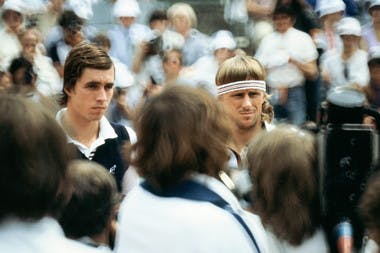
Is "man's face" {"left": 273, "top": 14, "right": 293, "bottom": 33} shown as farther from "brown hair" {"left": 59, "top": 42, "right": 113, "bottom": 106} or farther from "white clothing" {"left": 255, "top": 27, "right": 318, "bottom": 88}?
"brown hair" {"left": 59, "top": 42, "right": 113, "bottom": 106}

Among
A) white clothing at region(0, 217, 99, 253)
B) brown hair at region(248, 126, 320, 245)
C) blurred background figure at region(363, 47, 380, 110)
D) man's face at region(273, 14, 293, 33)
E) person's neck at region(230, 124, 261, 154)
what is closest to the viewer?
white clothing at region(0, 217, 99, 253)

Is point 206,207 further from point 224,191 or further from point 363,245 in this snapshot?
point 363,245

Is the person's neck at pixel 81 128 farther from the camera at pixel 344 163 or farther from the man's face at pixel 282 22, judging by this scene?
the man's face at pixel 282 22

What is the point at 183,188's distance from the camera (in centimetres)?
297

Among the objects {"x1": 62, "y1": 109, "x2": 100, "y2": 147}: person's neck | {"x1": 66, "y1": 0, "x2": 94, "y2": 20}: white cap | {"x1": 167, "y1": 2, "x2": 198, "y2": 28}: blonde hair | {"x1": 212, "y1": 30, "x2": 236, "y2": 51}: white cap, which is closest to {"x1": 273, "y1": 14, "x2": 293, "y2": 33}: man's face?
{"x1": 212, "y1": 30, "x2": 236, "y2": 51}: white cap

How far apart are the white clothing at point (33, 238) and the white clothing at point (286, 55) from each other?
6.55 metres

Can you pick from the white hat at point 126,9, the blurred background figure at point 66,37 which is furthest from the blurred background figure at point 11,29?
the white hat at point 126,9

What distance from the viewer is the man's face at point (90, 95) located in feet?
16.4

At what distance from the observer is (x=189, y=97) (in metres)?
3.03

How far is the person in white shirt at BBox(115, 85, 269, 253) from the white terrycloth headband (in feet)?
6.77

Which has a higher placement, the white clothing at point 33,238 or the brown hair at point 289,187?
the white clothing at point 33,238

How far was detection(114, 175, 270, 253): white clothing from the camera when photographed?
2.85m

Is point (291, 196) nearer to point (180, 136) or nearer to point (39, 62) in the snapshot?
point (180, 136)

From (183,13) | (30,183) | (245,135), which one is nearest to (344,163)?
(30,183)
